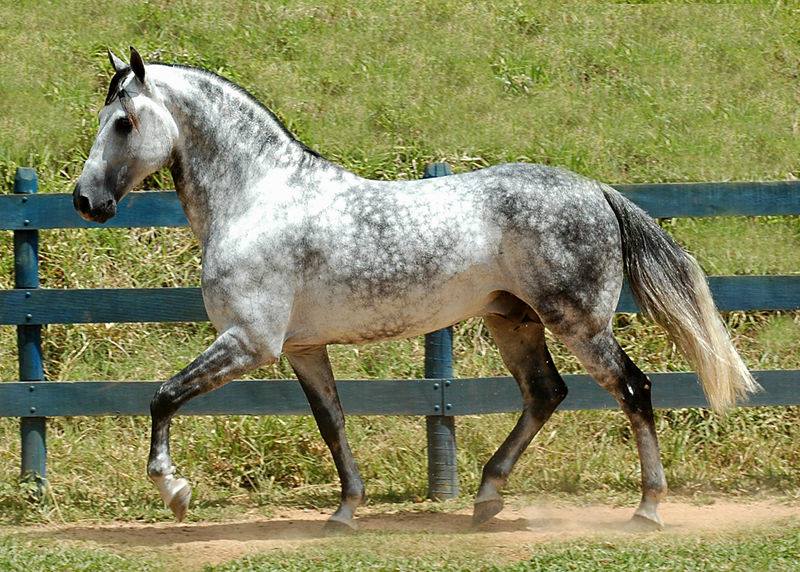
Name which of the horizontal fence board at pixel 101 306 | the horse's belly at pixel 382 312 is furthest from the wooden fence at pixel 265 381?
the horse's belly at pixel 382 312

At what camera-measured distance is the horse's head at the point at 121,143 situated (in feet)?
16.0

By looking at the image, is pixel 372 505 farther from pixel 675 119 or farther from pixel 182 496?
pixel 675 119

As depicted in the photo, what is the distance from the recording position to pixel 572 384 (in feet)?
19.4

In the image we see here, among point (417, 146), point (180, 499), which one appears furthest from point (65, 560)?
point (417, 146)

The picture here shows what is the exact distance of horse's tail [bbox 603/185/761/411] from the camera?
525cm

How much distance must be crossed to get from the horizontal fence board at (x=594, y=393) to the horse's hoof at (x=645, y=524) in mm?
821

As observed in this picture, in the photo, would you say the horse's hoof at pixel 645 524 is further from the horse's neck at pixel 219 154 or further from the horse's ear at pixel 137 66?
the horse's ear at pixel 137 66

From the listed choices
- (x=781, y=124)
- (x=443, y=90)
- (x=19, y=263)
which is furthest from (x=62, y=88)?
(x=781, y=124)

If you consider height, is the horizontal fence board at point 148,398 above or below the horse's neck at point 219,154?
below

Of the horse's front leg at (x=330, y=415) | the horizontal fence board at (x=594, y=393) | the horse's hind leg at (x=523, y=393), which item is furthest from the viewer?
the horizontal fence board at (x=594, y=393)

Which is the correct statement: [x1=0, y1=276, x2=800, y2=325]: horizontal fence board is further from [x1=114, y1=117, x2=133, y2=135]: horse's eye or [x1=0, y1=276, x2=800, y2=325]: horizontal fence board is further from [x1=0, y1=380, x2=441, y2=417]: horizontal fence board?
[x1=114, y1=117, x2=133, y2=135]: horse's eye

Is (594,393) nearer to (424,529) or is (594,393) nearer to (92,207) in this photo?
(424,529)

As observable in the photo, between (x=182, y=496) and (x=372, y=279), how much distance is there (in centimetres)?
125

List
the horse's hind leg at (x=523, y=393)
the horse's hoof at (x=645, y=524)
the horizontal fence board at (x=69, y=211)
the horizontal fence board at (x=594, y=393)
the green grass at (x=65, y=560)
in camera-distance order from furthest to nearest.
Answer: the horizontal fence board at (x=594, y=393) → the horizontal fence board at (x=69, y=211) → the horse's hind leg at (x=523, y=393) → the horse's hoof at (x=645, y=524) → the green grass at (x=65, y=560)
